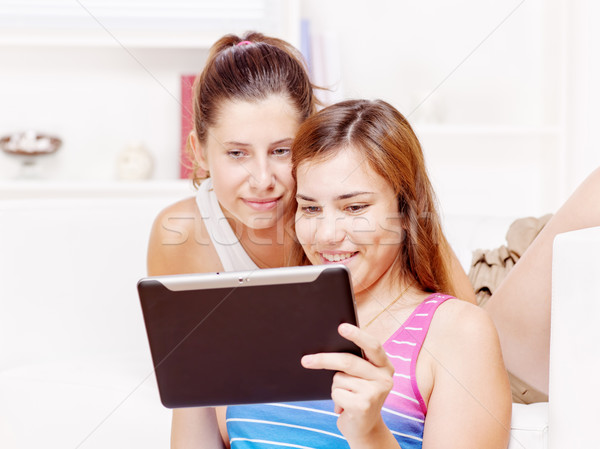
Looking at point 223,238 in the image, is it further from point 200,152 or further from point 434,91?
point 434,91

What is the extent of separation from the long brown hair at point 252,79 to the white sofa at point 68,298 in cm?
51

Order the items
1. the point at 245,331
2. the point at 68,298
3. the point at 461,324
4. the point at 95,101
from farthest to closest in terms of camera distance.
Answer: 1. the point at 95,101
2. the point at 68,298
3. the point at 461,324
4. the point at 245,331

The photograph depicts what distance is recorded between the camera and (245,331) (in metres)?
0.91

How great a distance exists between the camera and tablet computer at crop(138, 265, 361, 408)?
883 millimetres

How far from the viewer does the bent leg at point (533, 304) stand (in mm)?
1305

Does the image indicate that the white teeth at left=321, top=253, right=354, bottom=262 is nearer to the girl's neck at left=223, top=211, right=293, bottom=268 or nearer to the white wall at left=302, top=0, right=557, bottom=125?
the girl's neck at left=223, top=211, right=293, bottom=268

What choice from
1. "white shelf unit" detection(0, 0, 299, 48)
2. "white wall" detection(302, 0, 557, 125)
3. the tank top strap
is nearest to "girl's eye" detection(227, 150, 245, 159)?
the tank top strap

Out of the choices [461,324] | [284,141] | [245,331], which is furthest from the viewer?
[284,141]

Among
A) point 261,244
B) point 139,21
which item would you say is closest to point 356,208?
point 261,244

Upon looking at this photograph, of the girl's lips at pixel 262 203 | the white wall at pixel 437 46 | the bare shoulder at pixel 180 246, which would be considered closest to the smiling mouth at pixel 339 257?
the girl's lips at pixel 262 203

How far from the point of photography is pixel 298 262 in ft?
4.52

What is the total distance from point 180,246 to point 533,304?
82 centimetres

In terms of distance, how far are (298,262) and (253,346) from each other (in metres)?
0.47

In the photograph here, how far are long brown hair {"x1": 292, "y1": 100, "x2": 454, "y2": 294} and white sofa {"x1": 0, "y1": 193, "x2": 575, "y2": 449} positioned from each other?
604mm
